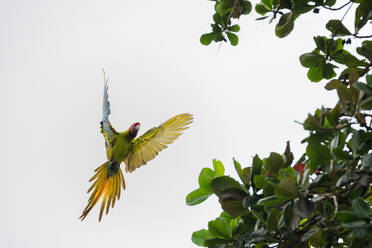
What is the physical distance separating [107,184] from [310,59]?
2.26 meters

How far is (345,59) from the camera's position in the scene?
1690mm

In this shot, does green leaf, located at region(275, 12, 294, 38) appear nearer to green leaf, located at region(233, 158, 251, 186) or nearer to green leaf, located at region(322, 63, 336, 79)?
green leaf, located at region(322, 63, 336, 79)

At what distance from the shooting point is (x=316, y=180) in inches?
47.3

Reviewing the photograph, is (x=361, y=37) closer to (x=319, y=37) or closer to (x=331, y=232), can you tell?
(x=319, y=37)

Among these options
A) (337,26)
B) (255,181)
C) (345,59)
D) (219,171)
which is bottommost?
(255,181)

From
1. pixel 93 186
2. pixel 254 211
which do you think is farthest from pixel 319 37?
pixel 93 186

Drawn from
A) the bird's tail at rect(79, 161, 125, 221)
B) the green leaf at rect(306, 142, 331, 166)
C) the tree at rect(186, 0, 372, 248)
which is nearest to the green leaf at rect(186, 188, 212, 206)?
the tree at rect(186, 0, 372, 248)

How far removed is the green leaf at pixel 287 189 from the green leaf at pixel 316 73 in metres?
0.89

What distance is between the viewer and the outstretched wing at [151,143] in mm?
3422

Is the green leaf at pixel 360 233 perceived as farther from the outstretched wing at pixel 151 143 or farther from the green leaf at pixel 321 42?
the outstretched wing at pixel 151 143

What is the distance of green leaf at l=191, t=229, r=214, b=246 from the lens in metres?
1.55

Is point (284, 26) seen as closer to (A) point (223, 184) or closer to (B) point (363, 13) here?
(B) point (363, 13)

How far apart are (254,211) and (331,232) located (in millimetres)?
242

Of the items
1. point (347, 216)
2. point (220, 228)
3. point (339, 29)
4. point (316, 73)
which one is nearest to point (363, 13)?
point (339, 29)
